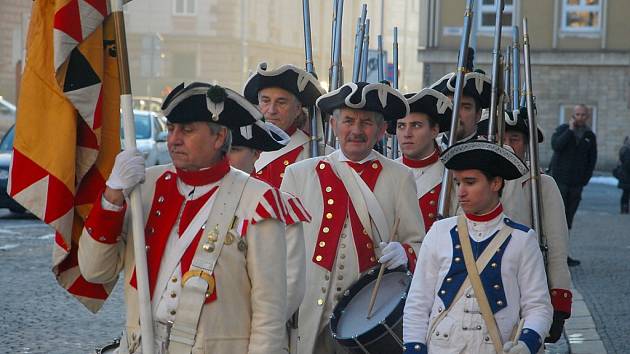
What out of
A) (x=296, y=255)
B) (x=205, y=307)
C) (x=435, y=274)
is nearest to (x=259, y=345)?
(x=205, y=307)

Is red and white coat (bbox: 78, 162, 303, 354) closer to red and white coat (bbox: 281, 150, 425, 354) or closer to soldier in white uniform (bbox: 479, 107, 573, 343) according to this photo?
red and white coat (bbox: 281, 150, 425, 354)

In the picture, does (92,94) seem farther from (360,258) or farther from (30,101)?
(360,258)

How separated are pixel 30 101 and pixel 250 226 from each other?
87cm

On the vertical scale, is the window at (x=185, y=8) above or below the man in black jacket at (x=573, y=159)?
above

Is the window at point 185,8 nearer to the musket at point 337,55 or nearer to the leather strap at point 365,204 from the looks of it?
the musket at point 337,55

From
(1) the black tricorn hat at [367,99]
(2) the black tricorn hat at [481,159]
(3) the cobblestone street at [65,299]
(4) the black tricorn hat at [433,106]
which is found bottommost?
(3) the cobblestone street at [65,299]

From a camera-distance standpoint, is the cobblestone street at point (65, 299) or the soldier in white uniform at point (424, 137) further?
the cobblestone street at point (65, 299)

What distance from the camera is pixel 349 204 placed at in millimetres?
6270

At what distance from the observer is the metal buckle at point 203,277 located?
446 centimetres

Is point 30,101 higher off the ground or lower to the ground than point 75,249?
higher

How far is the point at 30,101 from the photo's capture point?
181 inches

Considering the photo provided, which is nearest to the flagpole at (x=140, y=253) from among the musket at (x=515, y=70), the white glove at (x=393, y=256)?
the white glove at (x=393, y=256)

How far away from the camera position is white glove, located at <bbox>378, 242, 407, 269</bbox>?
5.93 m

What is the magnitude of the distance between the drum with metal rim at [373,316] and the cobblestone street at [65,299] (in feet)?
12.2
